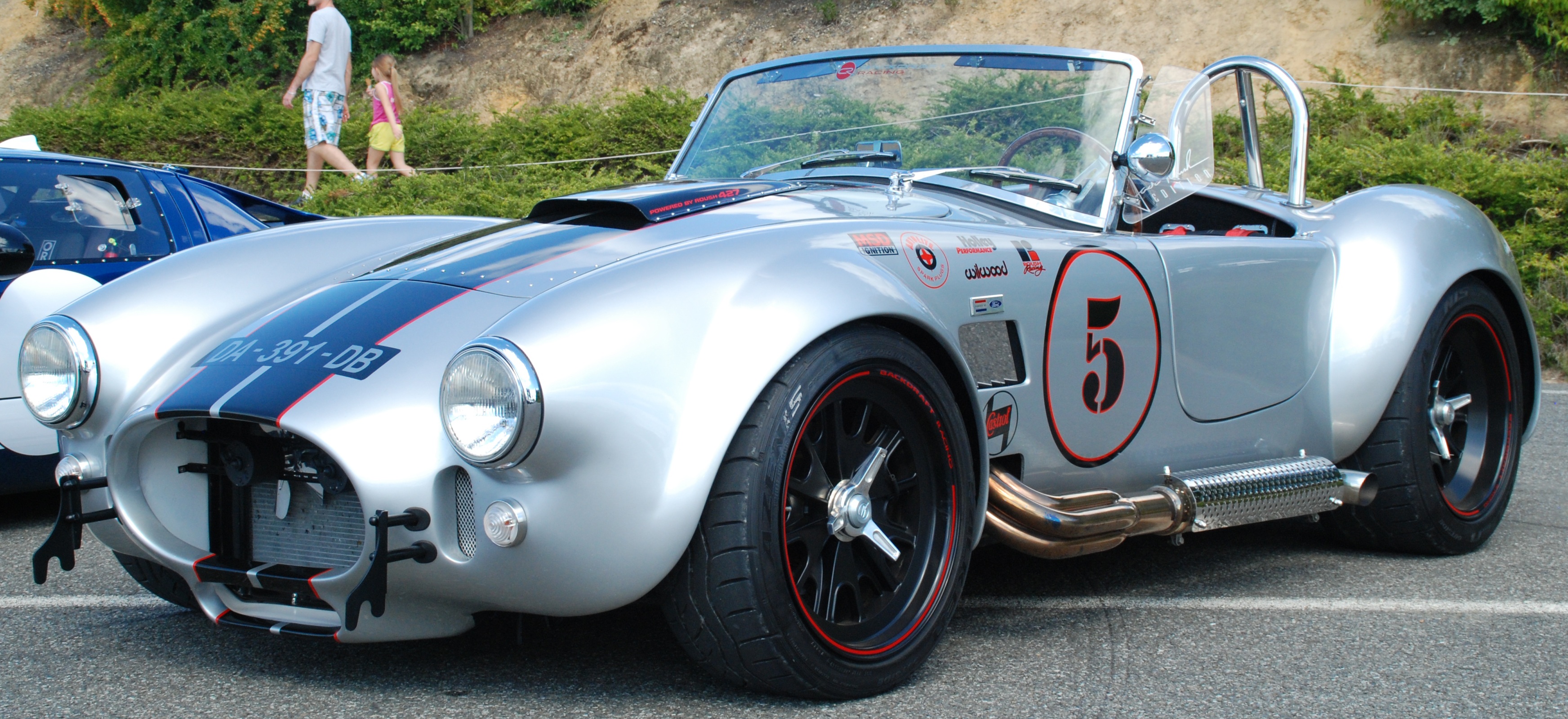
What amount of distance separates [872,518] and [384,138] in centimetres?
893

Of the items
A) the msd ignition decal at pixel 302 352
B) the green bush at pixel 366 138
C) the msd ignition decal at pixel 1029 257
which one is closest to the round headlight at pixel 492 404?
the msd ignition decal at pixel 302 352

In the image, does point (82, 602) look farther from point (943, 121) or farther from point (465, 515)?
point (943, 121)

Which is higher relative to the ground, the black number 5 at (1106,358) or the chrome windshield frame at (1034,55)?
the chrome windshield frame at (1034,55)

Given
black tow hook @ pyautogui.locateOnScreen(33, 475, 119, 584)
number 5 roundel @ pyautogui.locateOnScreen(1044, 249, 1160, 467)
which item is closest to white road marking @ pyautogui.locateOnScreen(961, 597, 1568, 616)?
number 5 roundel @ pyautogui.locateOnScreen(1044, 249, 1160, 467)

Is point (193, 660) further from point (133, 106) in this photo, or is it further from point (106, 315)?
point (133, 106)

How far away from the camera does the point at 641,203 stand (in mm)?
2791

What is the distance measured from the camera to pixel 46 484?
394 centimetres

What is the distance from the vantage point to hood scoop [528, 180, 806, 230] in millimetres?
2781

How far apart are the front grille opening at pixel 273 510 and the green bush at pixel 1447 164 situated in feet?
20.7

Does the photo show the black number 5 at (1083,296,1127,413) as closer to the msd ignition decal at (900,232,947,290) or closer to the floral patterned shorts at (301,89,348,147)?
the msd ignition decal at (900,232,947,290)

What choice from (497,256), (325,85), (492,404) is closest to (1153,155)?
(497,256)

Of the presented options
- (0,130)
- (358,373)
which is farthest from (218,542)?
(0,130)

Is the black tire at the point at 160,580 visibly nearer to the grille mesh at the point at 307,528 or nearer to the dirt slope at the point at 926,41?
the grille mesh at the point at 307,528

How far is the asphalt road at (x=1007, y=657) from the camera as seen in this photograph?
2.33 metres
